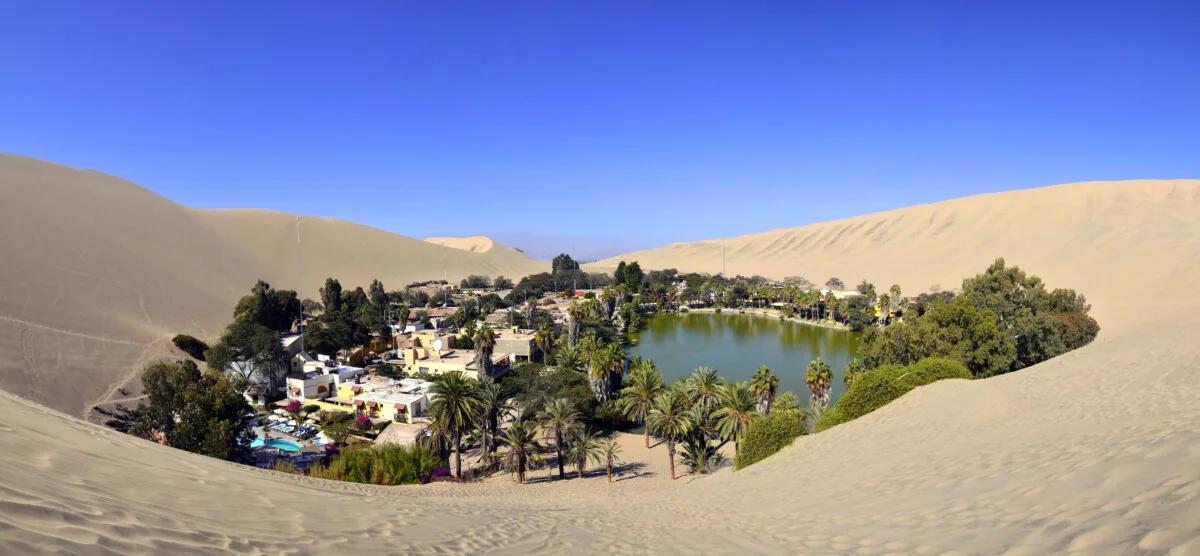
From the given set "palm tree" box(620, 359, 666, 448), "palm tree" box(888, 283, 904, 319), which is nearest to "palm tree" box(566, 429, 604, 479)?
"palm tree" box(620, 359, 666, 448)

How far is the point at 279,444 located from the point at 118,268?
4751cm

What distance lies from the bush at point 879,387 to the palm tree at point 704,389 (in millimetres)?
6553

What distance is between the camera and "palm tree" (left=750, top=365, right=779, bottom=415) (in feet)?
74.4

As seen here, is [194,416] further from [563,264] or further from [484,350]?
[563,264]

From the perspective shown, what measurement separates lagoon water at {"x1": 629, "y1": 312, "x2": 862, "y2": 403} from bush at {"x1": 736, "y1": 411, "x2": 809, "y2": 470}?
16165 millimetres

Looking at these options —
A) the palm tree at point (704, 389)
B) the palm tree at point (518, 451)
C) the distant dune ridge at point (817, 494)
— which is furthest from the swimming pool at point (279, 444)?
the palm tree at point (704, 389)

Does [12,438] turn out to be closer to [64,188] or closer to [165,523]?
[165,523]

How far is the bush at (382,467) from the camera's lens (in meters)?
14.0

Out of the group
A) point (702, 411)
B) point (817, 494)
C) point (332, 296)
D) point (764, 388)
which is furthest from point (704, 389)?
point (332, 296)

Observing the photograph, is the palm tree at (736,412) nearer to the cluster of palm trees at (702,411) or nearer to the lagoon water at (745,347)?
the cluster of palm trees at (702,411)

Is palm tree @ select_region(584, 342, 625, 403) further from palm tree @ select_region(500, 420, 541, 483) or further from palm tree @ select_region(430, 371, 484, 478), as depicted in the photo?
palm tree @ select_region(430, 371, 484, 478)

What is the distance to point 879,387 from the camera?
1459 cm

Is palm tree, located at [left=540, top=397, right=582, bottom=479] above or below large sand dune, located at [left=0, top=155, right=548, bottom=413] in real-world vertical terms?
below

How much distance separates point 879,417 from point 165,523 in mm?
13148
